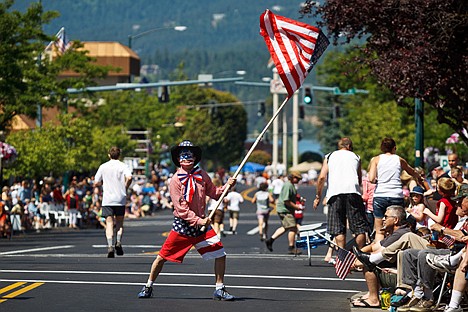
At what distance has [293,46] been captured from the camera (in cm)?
1780

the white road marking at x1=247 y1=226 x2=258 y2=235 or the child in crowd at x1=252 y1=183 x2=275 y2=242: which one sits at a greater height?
the child in crowd at x1=252 y1=183 x2=275 y2=242

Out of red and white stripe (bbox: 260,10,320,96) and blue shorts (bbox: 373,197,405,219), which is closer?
red and white stripe (bbox: 260,10,320,96)

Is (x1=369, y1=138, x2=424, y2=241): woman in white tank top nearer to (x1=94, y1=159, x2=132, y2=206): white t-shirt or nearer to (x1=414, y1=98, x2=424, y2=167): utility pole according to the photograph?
(x1=94, y1=159, x2=132, y2=206): white t-shirt

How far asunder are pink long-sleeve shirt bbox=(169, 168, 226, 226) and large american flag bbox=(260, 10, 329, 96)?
1988 mm

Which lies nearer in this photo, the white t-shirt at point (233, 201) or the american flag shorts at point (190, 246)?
the american flag shorts at point (190, 246)

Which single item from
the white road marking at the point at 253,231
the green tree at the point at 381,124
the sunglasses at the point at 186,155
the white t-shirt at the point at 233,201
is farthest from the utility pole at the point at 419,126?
the green tree at the point at 381,124

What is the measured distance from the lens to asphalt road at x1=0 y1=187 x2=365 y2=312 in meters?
15.4

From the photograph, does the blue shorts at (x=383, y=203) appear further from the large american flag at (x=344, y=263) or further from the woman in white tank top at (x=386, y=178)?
the large american flag at (x=344, y=263)

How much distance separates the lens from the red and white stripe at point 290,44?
17.5 metres

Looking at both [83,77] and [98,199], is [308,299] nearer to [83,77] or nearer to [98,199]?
[98,199]

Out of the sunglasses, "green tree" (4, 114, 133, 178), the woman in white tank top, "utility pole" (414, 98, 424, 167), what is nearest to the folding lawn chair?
the woman in white tank top

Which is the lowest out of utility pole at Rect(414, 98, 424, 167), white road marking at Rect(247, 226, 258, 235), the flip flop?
white road marking at Rect(247, 226, 258, 235)

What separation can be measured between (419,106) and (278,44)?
45.3ft

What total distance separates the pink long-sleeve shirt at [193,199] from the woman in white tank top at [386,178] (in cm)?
418
